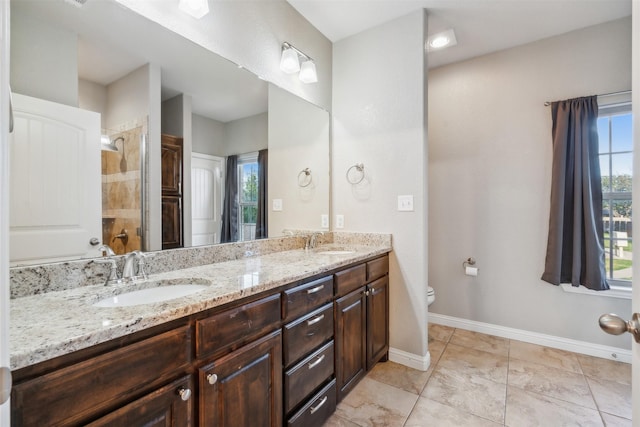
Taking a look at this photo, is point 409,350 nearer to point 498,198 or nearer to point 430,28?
point 498,198

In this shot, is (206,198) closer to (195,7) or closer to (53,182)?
(53,182)

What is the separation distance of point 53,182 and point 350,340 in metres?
1.62

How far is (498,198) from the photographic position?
2695 mm

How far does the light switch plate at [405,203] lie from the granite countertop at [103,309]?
39.0 inches

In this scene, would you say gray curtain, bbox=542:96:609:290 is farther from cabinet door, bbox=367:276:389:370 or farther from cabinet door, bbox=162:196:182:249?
cabinet door, bbox=162:196:182:249

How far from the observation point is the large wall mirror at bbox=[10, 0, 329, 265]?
1034mm

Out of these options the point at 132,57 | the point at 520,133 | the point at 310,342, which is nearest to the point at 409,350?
the point at 310,342

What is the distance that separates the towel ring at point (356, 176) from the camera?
7.95ft

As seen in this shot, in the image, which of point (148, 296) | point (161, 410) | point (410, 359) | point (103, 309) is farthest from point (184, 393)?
point (410, 359)

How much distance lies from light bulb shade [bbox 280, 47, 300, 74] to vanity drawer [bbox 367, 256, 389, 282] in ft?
4.82

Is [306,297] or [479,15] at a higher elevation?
[479,15]

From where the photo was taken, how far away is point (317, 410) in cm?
149

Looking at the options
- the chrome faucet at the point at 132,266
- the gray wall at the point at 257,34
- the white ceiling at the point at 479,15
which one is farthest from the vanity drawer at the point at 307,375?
the white ceiling at the point at 479,15

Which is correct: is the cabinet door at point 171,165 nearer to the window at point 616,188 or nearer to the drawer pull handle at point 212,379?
the drawer pull handle at point 212,379
